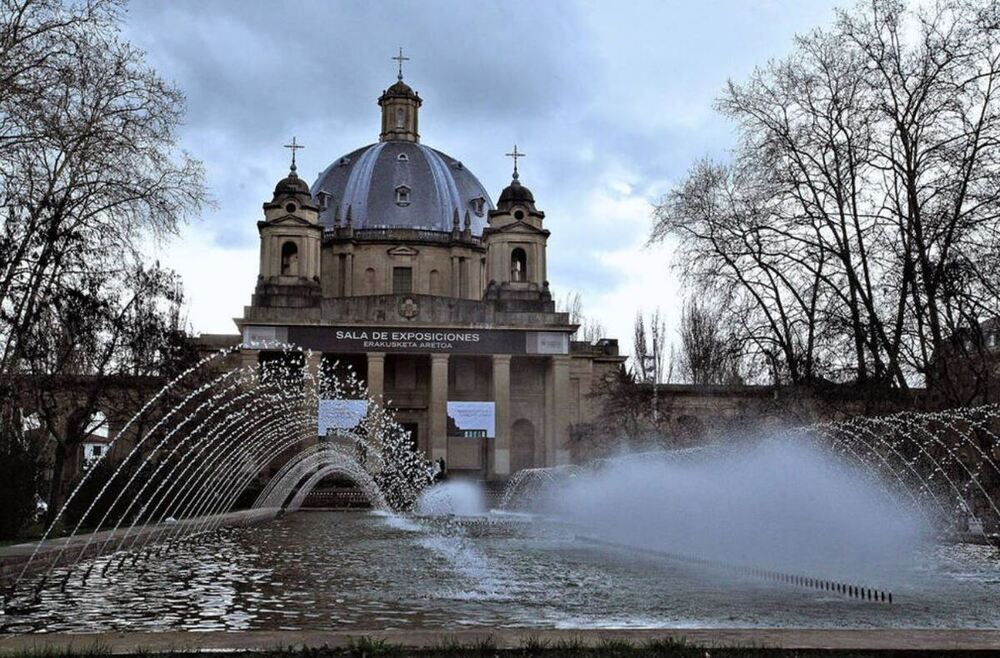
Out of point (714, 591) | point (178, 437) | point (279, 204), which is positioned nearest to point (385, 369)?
point (279, 204)

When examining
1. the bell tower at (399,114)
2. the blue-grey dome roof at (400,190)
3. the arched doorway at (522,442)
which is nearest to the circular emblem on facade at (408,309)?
the arched doorway at (522,442)

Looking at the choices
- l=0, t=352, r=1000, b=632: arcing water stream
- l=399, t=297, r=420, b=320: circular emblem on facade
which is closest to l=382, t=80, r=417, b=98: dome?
l=399, t=297, r=420, b=320: circular emblem on facade

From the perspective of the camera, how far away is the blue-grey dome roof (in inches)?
2825

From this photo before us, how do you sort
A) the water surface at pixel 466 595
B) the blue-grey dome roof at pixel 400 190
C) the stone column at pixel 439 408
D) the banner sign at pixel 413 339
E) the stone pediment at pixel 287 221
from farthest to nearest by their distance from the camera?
the blue-grey dome roof at pixel 400 190, the stone pediment at pixel 287 221, the banner sign at pixel 413 339, the stone column at pixel 439 408, the water surface at pixel 466 595

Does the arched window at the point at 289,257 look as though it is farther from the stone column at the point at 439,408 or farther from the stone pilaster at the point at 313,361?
the stone column at the point at 439,408

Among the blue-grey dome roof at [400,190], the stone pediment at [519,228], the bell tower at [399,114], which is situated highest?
the bell tower at [399,114]

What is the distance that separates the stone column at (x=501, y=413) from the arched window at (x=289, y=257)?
43.3 feet

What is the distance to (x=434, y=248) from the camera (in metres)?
70.3

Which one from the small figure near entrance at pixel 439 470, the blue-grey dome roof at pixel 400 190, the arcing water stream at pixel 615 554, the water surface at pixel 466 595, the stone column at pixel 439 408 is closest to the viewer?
the water surface at pixel 466 595

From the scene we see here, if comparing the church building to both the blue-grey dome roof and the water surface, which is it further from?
the water surface

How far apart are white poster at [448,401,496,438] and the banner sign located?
141 inches

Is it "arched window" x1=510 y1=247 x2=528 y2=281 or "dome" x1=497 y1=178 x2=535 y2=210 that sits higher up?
"dome" x1=497 y1=178 x2=535 y2=210

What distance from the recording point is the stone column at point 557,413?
195 feet

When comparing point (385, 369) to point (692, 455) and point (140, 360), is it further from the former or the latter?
point (692, 455)
